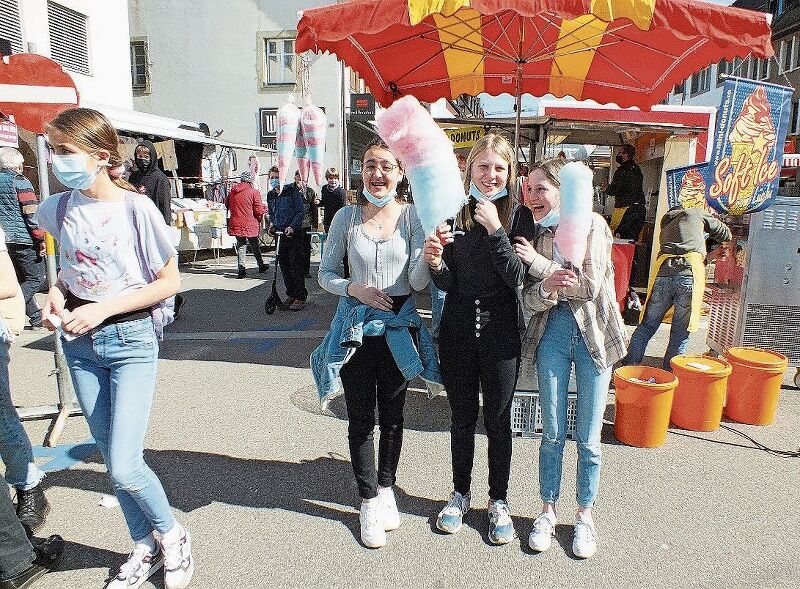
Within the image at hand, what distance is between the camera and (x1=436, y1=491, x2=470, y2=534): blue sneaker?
2.85m

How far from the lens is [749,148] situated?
4.64 metres

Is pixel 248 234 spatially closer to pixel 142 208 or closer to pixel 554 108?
pixel 554 108

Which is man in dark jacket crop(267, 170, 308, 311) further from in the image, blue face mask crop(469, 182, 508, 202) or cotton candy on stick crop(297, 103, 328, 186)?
blue face mask crop(469, 182, 508, 202)

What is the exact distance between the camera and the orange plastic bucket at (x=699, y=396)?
4023 millimetres

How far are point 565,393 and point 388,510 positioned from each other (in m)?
1.07

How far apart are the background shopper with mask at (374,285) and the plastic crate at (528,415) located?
1.28 metres

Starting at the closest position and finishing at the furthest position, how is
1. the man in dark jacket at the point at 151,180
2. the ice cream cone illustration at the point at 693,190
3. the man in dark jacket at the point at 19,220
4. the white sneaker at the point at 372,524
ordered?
the white sneaker at the point at 372,524, the ice cream cone illustration at the point at 693,190, the man in dark jacket at the point at 19,220, the man in dark jacket at the point at 151,180

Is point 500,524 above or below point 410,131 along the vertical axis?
below

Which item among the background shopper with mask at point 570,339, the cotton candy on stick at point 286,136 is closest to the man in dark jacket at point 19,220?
the cotton candy on stick at point 286,136

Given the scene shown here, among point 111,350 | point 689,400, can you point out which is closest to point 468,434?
point 111,350

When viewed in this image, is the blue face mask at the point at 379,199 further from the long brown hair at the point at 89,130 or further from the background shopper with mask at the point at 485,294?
the long brown hair at the point at 89,130

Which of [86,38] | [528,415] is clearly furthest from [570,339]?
[86,38]

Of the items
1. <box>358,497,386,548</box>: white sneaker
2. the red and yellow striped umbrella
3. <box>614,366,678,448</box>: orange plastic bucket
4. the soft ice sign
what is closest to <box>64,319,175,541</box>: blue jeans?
<box>358,497,386,548</box>: white sneaker

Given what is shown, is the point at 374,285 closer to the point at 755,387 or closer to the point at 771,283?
the point at 755,387
